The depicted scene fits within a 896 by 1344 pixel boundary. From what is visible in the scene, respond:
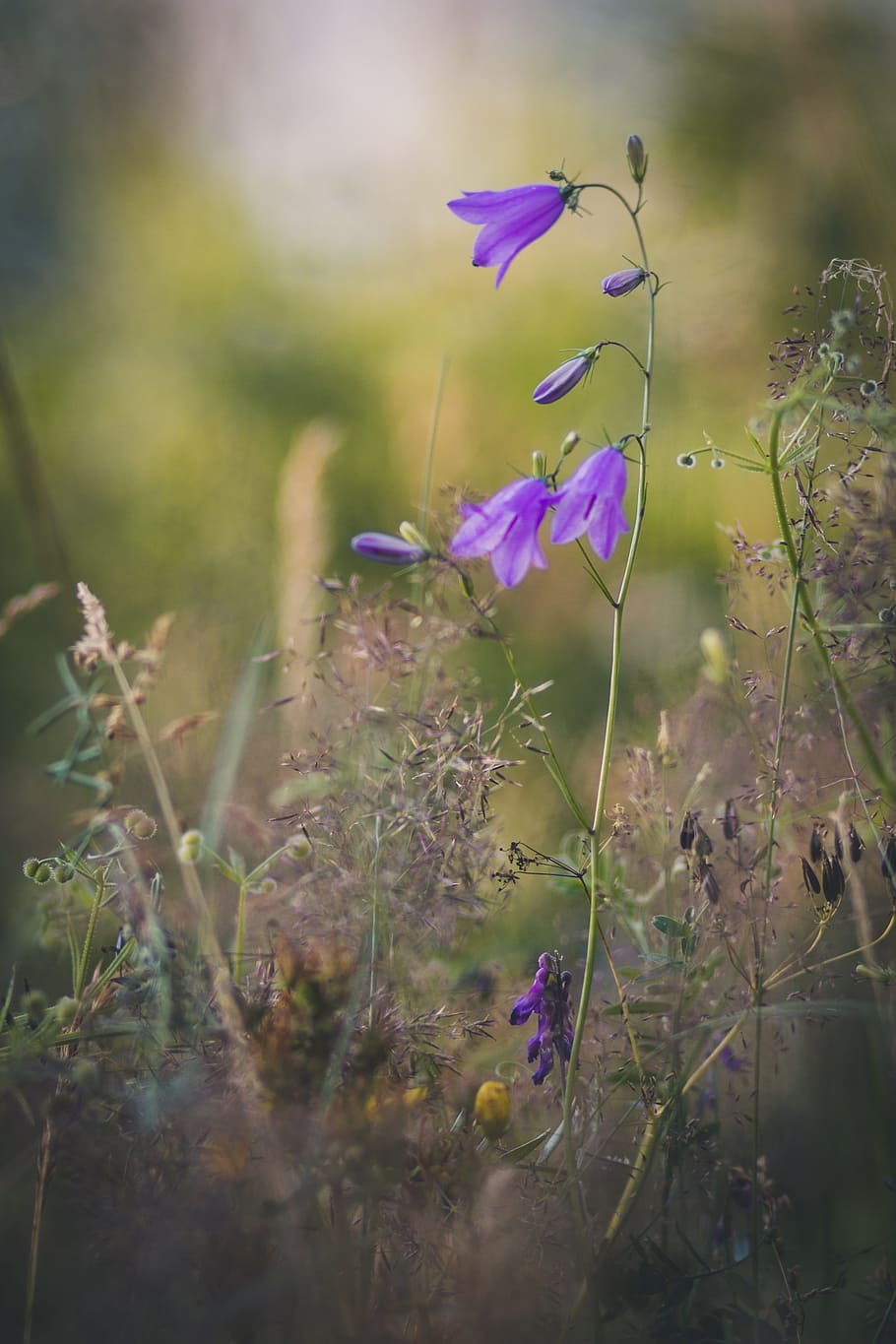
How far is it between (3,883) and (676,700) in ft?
2.72

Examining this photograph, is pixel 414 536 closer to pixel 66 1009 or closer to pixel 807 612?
pixel 807 612

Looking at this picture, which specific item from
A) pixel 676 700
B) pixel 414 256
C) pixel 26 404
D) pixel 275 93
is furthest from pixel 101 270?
pixel 676 700

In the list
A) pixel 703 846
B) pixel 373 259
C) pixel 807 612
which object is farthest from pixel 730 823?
pixel 373 259

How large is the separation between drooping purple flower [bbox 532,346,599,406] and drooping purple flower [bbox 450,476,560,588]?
0.06m

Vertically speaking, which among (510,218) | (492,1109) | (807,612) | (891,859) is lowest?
(492,1109)

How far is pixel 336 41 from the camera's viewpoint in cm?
231

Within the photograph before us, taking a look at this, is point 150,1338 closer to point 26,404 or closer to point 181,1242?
point 181,1242

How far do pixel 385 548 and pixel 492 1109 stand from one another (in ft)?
1.20

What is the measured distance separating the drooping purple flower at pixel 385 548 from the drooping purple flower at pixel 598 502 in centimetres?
10

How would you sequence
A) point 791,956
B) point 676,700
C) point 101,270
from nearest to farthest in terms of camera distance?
1. point 791,956
2. point 676,700
3. point 101,270

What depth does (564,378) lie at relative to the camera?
69 centimetres

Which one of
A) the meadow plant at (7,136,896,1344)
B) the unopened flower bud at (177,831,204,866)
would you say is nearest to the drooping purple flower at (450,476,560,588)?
the meadow plant at (7,136,896,1344)

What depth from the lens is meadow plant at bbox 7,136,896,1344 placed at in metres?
0.56

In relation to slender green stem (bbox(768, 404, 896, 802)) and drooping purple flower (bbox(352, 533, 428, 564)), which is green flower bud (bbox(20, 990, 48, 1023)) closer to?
drooping purple flower (bbox(352, 533, 428, 564))
